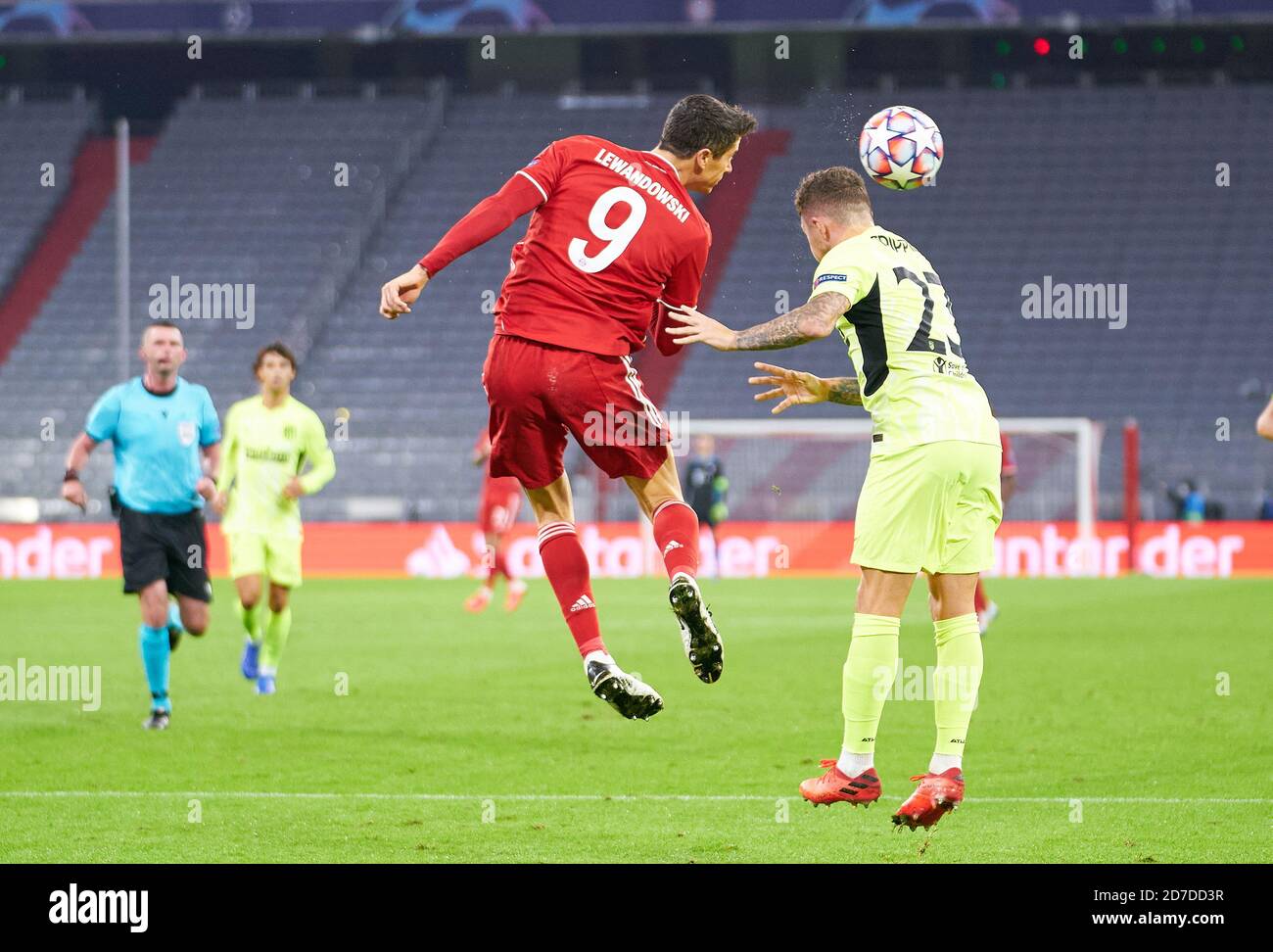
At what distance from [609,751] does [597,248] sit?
12.8ft

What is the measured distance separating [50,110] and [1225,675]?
27237 millimetres

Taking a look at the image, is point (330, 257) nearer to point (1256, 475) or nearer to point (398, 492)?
point (398, 492)

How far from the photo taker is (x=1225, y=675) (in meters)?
12.9

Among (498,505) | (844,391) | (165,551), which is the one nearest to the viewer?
(844,391)

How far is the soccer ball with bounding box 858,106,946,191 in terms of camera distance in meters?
6.74

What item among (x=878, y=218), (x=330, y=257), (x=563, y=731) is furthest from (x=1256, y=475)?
(x=563, y=731)

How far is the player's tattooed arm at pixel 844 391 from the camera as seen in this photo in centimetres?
687

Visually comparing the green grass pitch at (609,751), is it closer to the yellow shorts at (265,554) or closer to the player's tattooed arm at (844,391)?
the yellow shorts at (265,554)

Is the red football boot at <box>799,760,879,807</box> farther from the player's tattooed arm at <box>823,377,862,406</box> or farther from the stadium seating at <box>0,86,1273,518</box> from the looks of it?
the stadium seating at <box>0,86,1273,518</box>

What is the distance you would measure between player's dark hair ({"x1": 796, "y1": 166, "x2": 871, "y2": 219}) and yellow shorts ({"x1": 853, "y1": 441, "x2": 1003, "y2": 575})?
2.97 feet

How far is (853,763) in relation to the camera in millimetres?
6414

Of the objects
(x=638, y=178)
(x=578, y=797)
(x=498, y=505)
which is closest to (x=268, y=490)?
(x=578, y=797)

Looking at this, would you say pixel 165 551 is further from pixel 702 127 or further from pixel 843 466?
pixel 843 466

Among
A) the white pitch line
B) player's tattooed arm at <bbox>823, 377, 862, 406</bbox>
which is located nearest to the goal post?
the white pitch line
